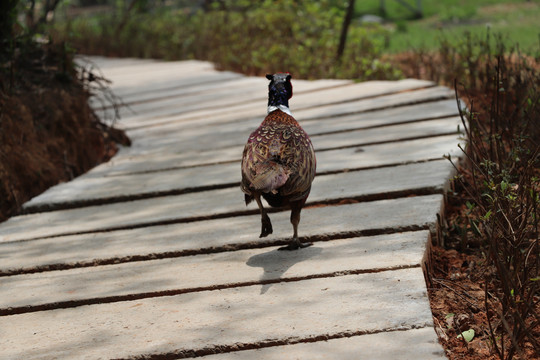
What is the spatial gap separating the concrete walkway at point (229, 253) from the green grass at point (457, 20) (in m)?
5.59

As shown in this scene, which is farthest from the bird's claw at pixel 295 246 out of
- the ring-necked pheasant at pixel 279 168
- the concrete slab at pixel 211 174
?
the concrete slab at pixel 211 174

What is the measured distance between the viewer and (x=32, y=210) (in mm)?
4789

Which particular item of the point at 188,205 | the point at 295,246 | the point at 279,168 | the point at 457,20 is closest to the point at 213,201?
the point at 188,205

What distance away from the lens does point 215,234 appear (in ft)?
13.0

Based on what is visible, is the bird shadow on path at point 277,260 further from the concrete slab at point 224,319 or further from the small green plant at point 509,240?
the small green plant at point 509,240

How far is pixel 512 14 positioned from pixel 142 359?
13.3 metres

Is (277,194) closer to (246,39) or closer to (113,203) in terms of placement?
(113,203)

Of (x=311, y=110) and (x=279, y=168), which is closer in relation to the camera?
(x=279, y=168)

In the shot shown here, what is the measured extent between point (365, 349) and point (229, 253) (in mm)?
1244

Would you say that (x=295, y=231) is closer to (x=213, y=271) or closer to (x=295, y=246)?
(x=295, y=246)

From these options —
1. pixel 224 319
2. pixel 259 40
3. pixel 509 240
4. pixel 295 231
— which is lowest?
pixel 224 319

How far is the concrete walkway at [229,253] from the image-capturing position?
278 centimetres

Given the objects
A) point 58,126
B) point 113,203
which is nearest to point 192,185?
point 113,203

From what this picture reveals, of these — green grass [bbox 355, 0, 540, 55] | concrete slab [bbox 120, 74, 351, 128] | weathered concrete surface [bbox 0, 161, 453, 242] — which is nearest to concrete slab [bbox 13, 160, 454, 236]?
weathered concrete surface [bbox 0, 161, 453, 242]
